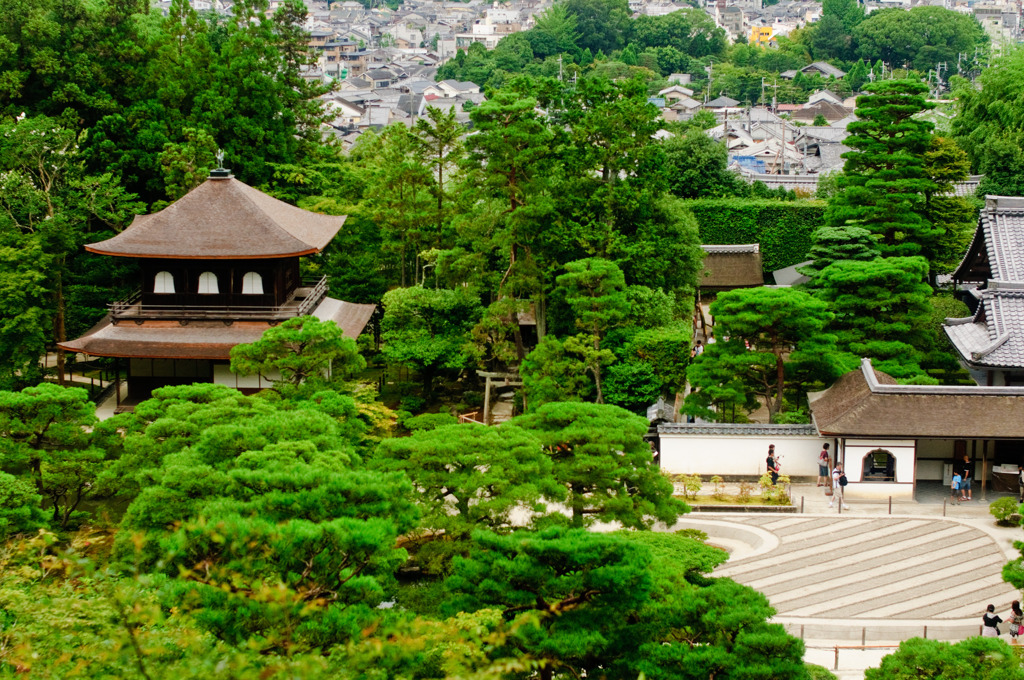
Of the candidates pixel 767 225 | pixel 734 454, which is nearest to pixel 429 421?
pixel 734 454

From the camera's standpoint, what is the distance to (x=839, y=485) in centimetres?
2836

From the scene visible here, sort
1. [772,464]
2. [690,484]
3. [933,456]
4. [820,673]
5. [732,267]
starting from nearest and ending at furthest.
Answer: [820,673] < [690,484] < [772,464] < [933,456] < [732,267]

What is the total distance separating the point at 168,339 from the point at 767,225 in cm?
2626

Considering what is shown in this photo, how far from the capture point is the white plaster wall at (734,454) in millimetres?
29953

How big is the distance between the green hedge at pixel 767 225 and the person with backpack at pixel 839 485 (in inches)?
824

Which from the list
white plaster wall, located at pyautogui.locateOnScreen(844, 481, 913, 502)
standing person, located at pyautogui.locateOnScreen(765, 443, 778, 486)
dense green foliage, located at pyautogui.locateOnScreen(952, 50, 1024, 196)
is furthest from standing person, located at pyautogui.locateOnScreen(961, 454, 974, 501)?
dense green foliage, located at pyautogui.locateOnScreen(952, 50, 1024, 196)

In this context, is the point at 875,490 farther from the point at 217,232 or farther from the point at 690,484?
the point at 217,232

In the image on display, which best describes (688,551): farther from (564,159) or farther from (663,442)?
(564,159)

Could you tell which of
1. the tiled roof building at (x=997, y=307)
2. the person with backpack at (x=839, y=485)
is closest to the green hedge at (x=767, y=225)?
the tiled roof building at (x=997, y=307)

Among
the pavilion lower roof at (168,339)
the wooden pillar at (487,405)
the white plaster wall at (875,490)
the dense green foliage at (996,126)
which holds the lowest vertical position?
the white plaster wall at (875,490)

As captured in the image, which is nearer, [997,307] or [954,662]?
[954,662]

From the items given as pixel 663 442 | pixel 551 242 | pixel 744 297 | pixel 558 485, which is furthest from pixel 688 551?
pixel 551 242

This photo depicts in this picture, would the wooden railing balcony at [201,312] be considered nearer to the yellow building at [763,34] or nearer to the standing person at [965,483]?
the standing person at [965,483]

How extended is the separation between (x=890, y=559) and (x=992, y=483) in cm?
533
